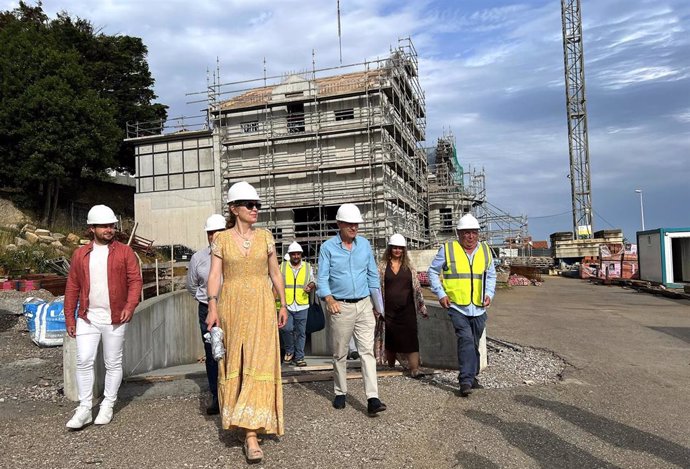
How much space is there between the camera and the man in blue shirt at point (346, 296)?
467 centimetres

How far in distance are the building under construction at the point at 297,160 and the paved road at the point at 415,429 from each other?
75.0 ft

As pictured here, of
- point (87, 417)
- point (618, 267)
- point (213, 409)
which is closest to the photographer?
point (87, 417)

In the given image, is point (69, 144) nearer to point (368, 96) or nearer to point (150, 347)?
point (368, 96)

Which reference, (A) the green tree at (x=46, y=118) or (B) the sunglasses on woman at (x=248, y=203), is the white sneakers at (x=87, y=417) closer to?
(B) the sunglasses on woman at (x=248, y=203)

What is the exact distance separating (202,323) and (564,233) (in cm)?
4117

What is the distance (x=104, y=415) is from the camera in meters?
4.36

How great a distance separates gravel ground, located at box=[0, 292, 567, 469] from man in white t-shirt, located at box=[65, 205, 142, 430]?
35cm

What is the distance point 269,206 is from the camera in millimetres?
30031

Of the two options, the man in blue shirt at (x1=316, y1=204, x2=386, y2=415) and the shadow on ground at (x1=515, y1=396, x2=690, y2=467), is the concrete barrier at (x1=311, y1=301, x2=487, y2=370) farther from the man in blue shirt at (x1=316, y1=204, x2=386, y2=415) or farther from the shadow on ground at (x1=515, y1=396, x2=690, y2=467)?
the man in blue shirt at (x1=316, y1=204, x2=386, y2=415)

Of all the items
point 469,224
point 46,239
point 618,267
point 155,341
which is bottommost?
point 155,341

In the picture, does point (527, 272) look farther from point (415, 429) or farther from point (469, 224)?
point (415, 429)

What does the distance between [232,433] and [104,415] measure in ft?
3.93

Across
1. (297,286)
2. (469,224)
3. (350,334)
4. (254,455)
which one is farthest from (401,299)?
(254,455)

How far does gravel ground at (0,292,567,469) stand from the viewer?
356 cm
